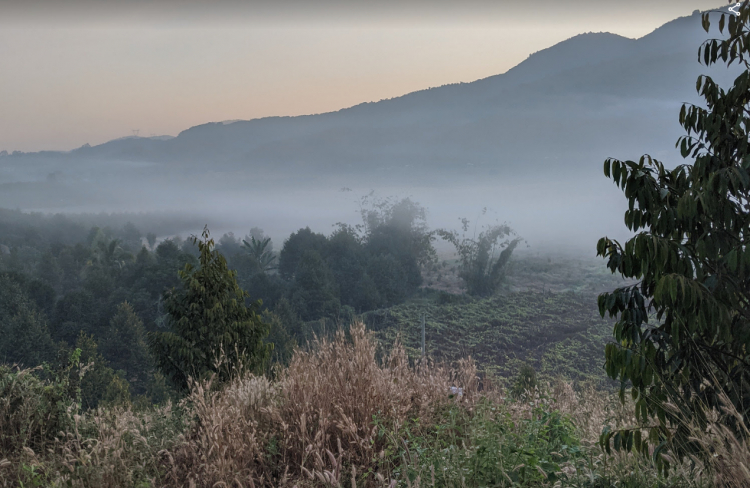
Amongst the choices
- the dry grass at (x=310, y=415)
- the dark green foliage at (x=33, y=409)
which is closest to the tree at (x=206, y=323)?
the dark green foliage at (x=33, y=409)

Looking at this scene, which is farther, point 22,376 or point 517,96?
point 517,96

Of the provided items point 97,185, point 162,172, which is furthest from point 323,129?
point 97,185

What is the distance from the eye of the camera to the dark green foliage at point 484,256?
50.1 m

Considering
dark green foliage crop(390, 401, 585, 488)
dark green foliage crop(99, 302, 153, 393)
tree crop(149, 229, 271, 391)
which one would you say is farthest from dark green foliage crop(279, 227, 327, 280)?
dark green foliage crop(390, 401, 585, 488)

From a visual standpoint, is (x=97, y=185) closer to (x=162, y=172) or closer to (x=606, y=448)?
(x=162, y=172)

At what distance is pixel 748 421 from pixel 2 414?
476 centimetres

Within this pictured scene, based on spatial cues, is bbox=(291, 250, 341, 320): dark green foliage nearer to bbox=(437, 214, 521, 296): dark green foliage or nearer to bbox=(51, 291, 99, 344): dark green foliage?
bbox=(437, 214, 521, 296): dark green foliage

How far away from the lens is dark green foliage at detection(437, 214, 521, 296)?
164 ft

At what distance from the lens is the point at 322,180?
121000 mm

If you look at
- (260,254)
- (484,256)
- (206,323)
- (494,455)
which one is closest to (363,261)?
(260,254)

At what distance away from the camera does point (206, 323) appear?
975 cm

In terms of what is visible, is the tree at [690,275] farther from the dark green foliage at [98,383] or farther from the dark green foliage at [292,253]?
the dark green foliage at [292,253]

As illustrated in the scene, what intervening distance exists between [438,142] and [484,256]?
235ft

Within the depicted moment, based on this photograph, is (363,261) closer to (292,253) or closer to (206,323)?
(292,253)
